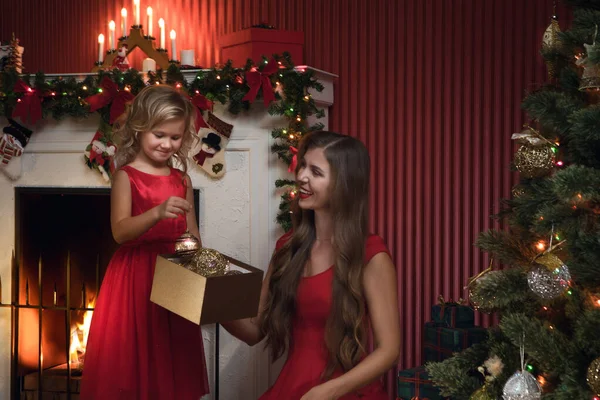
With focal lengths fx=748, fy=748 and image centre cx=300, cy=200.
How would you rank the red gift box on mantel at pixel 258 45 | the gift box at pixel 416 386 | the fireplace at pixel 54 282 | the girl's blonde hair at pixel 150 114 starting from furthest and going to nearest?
the fireplace at pixel 54 282 < the red gift box on mantel at pixel 258 45 < the gift box at pixel 416 386 < the girl's blonde hair at pixel 150 114

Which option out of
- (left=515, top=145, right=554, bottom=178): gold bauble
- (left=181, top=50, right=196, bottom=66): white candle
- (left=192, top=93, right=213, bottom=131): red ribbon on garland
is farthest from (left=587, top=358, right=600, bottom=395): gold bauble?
(left=181, top=50, right=196, bottom=66): white candle

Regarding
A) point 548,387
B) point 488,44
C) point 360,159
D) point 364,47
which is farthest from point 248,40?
point 548,387

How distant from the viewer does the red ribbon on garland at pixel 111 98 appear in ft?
10.5

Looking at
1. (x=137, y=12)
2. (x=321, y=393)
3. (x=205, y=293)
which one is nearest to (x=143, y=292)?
(x=205, y=293)

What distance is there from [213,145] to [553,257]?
75.9 inches

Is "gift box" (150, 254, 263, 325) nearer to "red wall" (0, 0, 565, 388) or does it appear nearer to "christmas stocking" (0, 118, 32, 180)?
"red wall" (0, 0, 565, 388)

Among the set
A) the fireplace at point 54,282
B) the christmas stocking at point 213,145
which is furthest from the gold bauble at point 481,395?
the fireplace at point 54,282

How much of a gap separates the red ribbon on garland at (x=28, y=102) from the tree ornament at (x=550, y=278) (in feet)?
7.97

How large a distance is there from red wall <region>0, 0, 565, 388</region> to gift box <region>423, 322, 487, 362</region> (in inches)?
26.0

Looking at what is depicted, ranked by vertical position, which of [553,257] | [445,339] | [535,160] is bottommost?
[445,339]

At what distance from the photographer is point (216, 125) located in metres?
3.32

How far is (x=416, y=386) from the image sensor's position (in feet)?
8.63

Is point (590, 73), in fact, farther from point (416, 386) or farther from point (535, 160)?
point (416, 386)

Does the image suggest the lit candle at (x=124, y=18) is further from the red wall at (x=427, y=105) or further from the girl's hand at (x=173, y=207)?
the girl's hand at (x=173, y=207)
